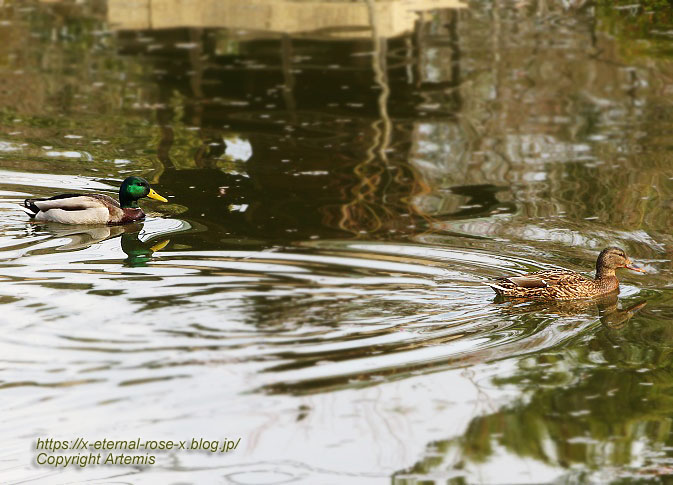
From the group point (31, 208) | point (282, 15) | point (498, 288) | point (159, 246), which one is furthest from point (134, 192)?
point (282, 15)

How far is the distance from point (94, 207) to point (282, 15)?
441 inches

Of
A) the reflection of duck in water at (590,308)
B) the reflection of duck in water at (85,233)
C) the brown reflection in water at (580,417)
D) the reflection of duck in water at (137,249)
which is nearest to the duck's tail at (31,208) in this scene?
the reflection of duck in water at (85,233)

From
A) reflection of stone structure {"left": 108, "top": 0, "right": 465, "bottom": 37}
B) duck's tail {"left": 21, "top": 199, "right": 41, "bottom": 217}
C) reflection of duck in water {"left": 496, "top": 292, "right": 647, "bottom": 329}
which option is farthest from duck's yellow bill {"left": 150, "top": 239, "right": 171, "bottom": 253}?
reflection of stone structure {"left": 108, "top": 0, "right": 465, "bottom": 37}

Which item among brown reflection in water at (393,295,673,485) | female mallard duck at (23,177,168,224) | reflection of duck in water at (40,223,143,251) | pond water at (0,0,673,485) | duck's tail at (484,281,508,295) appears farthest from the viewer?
female mallard duck at (23,177,168,224)

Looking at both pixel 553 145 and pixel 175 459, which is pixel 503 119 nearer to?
pixel 553 145

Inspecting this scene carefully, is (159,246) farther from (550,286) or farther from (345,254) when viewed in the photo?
(550,286)

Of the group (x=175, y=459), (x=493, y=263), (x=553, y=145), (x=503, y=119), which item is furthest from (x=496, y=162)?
(x=175, y=459)

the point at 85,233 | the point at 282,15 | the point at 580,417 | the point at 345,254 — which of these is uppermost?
the point at 282,15

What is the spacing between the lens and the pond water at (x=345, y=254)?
668 cm

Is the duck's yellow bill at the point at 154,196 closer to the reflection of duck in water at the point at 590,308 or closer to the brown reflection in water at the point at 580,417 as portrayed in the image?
the reflection of duck in water at the point at 590,308

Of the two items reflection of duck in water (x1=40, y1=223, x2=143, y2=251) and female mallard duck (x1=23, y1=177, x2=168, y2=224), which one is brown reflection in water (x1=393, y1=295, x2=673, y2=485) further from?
female mallard duck (x1=23, y1=177, x2=168, y2=224)

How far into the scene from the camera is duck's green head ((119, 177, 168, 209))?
12008 mm

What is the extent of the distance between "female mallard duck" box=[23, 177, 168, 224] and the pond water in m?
0.21

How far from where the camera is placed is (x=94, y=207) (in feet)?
38.7
